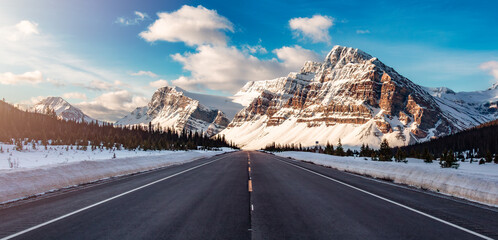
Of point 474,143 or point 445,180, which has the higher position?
point 474,143

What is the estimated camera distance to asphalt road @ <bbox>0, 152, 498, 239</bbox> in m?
5.86

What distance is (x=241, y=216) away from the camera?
7285 mm

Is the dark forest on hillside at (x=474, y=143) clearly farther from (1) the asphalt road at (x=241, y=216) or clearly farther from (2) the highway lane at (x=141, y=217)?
(2) the highway lane at (x=141, y=217)

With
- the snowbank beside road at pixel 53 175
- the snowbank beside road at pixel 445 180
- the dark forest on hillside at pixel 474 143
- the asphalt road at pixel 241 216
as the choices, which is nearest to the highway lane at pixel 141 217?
the asphalt road at pixel 241 216

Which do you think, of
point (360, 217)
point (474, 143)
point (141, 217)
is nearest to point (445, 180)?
point (360, 217)

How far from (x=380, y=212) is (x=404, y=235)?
7.21 ft

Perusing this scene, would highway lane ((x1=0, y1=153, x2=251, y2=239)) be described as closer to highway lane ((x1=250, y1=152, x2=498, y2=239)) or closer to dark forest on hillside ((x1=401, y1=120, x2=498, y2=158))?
highway lane ((x1=250, y1=152, x2=498, y2=239))

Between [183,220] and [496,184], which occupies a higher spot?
[496,184]

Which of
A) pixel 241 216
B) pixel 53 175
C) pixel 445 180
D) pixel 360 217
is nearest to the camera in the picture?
pixel 241 216

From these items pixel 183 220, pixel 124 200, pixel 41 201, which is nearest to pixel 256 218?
pixel 183 220

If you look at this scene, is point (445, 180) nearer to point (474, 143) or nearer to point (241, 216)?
point (241, 216)

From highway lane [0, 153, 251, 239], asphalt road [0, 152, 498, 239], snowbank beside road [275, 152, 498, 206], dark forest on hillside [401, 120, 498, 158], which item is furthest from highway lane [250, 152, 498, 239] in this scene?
dark forest on hillside [401, 120, 498, 158]

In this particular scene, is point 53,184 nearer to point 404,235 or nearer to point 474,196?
point 404,235

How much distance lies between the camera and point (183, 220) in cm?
681
